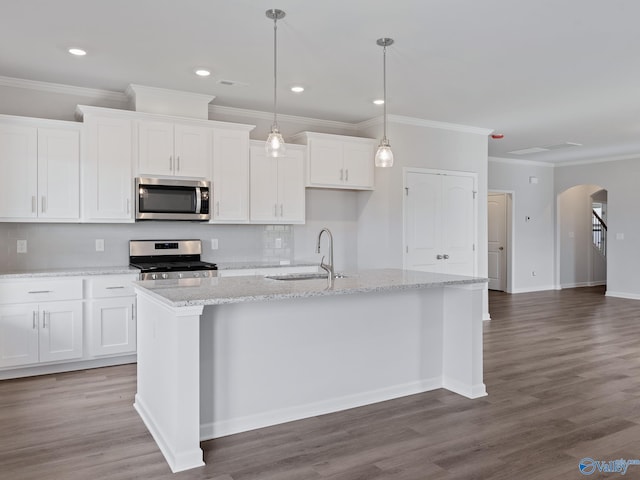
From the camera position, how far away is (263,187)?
5.29m

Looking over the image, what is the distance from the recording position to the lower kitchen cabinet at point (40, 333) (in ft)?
13.0

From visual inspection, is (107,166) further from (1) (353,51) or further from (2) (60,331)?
(1) (353,51)

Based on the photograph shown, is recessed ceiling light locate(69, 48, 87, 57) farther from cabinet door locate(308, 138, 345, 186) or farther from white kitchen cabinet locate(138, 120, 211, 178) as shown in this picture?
cabinet door locate(308, 138, 345, 186)

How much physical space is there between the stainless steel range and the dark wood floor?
3.05 ft

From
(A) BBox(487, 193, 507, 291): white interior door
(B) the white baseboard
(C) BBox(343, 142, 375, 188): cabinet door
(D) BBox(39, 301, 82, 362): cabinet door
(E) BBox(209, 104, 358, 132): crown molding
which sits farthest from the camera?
(A) BBox(487, 193, 507, 291): white interior door

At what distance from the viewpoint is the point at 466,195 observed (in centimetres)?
647

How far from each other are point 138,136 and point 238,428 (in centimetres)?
290

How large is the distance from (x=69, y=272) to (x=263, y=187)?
6.82ft

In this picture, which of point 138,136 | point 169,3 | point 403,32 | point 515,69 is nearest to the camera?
point 169,3

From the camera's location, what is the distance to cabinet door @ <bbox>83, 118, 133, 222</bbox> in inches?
173

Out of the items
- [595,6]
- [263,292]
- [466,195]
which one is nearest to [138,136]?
[263,292]

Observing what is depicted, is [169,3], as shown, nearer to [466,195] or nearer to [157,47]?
[157,47]

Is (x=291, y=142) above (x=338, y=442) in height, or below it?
above

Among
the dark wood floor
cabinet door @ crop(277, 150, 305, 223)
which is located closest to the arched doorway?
the dark wood floor
